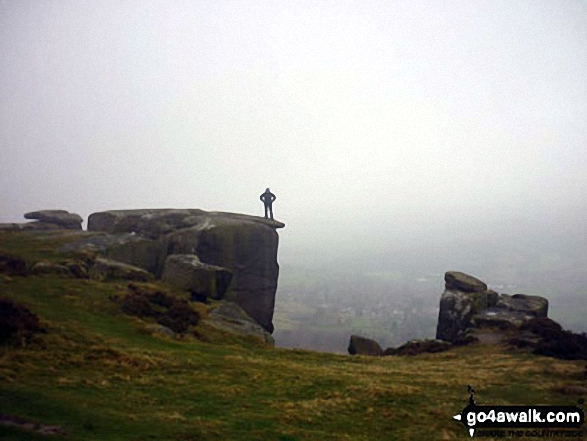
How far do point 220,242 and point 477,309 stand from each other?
29114mm

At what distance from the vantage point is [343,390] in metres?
17.7

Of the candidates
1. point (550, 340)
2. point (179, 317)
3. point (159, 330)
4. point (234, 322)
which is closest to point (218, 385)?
point (159, 330)

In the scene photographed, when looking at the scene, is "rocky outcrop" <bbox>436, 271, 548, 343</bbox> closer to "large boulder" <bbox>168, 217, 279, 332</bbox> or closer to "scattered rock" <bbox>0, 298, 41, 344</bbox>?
"large boulder" <bbox>168, 217, 279, 332</bbox>

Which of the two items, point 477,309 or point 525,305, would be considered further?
point 525,305

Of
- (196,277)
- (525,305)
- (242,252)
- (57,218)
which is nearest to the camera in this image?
(196,277)

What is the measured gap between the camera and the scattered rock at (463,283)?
42.8 meters

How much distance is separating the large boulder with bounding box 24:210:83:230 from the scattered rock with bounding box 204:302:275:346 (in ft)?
122

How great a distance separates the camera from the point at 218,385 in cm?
1703

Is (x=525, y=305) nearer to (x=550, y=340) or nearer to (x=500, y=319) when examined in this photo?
(x=500, y=319)

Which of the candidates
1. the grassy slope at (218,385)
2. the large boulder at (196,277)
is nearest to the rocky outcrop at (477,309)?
the grassy slope at (218,385)

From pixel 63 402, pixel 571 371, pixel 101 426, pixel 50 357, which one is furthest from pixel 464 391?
pixel 50 357

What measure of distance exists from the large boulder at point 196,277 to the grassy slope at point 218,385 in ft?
30.2

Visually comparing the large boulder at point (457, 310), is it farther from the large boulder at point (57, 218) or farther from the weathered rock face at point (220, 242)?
the large boulder at point (57, 218)

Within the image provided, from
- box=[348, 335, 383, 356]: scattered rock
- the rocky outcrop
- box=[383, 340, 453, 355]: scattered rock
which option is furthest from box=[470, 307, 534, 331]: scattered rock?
box=[348, 335, 383, 356]: scattered rock
